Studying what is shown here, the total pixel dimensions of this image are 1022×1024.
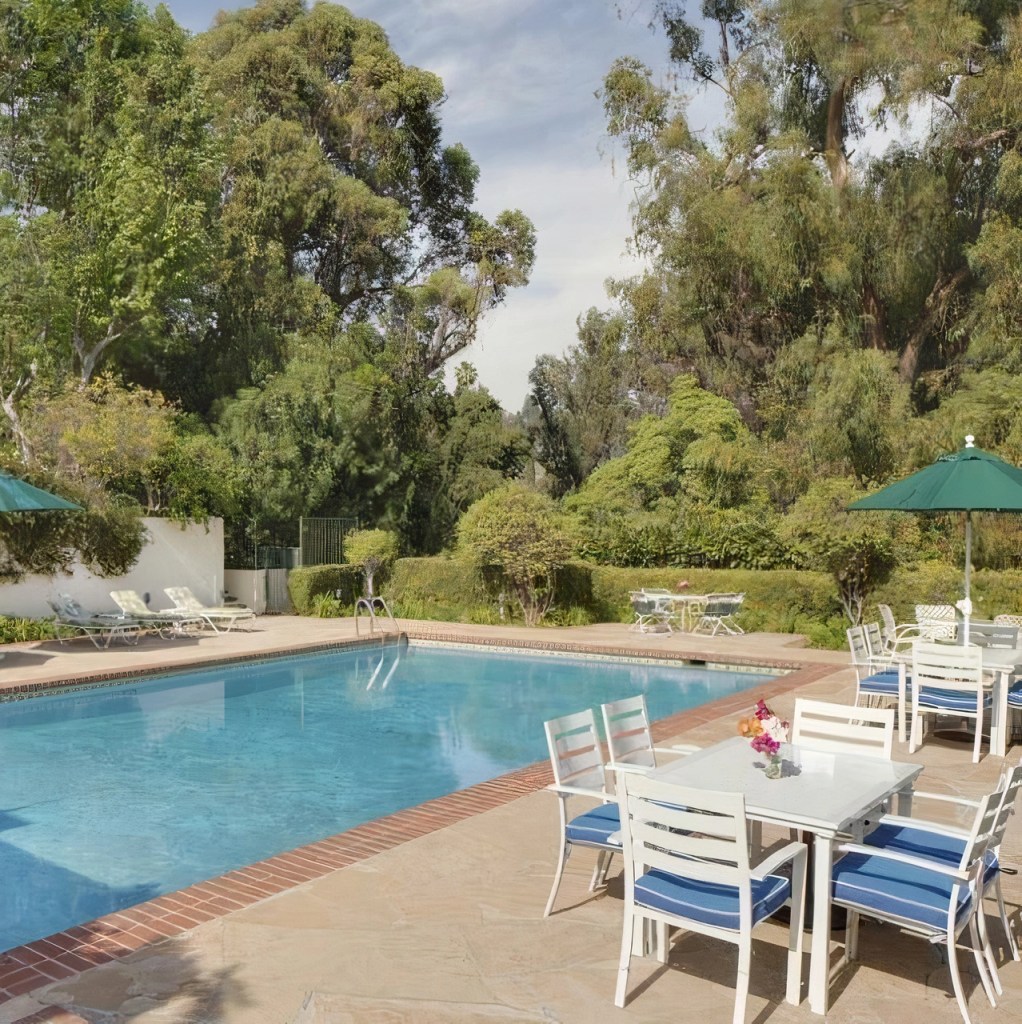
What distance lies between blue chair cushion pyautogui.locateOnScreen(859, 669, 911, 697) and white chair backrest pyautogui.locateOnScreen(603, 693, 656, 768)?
378 cm

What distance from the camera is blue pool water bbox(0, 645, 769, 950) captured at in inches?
248

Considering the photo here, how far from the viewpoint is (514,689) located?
13.0 m

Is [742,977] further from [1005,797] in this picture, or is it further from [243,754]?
[243,754]

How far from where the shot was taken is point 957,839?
14.3ft

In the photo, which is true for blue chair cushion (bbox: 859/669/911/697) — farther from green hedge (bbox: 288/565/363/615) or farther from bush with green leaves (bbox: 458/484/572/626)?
green hedge (bbox: 288/565/363/615)

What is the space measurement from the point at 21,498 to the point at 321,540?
9.62 metres

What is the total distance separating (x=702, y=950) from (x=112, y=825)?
4601 millimetres

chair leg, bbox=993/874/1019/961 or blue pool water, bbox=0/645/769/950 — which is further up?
chair leg, bbox=993/874/1019/961

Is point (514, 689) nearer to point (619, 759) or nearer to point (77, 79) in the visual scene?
point (619, 759)

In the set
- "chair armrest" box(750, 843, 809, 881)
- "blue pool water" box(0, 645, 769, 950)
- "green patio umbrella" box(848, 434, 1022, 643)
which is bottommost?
"blue pool water" box(0, 645, 769, 950)

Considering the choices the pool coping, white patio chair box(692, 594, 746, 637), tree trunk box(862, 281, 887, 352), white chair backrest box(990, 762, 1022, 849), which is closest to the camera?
white chair backrest box(990, 762, 1022, 849)

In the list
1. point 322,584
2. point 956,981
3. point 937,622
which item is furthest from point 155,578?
point 956,981

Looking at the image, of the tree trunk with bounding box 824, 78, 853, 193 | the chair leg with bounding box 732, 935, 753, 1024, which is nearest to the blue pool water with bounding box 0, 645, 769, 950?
the chair leg with bounding box 732, 935, 753, 1024

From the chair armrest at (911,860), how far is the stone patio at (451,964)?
49 centimetres
